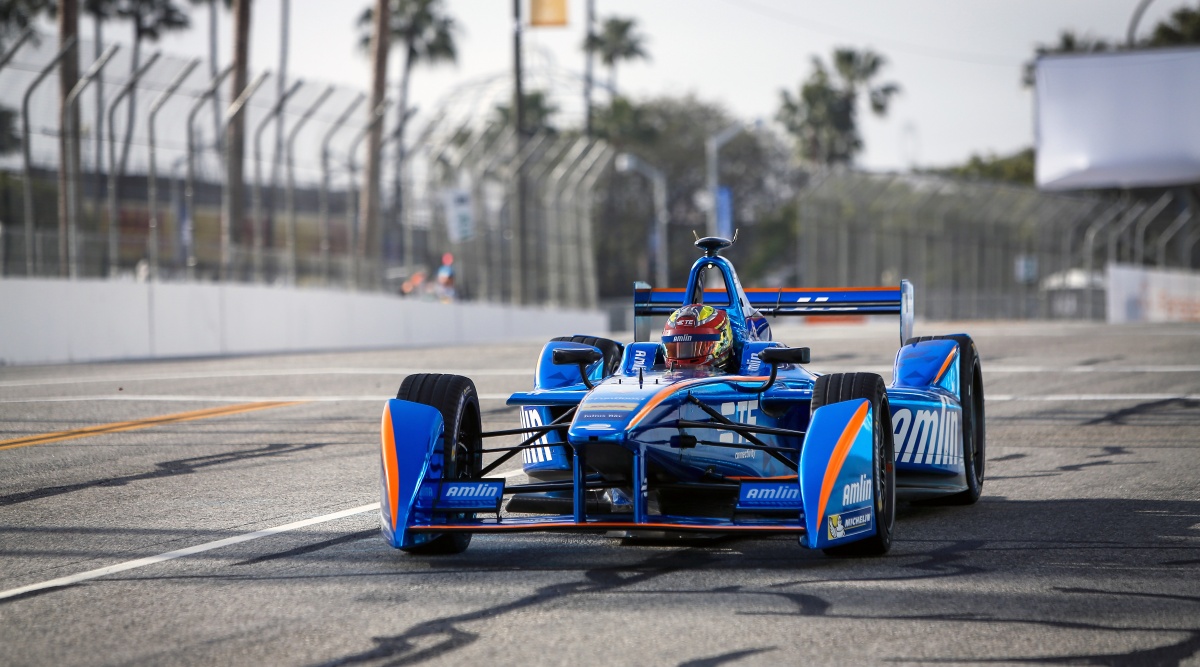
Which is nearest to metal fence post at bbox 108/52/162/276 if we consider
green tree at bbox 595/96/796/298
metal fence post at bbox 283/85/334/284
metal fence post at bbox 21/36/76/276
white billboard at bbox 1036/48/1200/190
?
metal fence post at bbox 21/36/76/276

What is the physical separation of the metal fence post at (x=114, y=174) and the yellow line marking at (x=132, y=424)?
10.2 m

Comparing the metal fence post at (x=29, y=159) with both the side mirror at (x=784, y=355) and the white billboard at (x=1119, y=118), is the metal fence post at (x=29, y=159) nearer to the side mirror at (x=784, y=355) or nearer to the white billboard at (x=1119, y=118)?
the side mirror at (x=784, y=355)

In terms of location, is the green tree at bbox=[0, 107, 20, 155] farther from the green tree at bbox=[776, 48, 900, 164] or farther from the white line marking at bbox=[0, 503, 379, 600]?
the green tree at bbox=[776, 48, 900, 164]

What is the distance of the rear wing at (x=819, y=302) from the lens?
9578mm

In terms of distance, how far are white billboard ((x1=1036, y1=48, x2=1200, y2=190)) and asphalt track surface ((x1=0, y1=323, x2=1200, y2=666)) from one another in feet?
125

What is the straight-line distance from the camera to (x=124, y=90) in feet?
75.6

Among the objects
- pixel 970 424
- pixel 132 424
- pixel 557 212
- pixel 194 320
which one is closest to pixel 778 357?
pixel 970 424

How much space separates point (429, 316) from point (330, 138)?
467 cm

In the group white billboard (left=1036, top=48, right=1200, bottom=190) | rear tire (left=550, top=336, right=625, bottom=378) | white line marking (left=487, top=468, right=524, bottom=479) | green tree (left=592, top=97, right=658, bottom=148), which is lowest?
white line marking (left=487, top=468, right=524, bottom=479)

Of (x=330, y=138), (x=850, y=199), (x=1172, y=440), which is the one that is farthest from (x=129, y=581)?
(x=850, y=199)

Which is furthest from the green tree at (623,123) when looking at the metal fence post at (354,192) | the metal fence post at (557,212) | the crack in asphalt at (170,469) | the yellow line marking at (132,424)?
the crack in asphalt at (170,469)

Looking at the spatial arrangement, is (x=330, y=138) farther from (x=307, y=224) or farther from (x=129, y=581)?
(x=129, y=581)

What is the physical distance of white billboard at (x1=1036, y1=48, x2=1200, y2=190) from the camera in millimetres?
46719

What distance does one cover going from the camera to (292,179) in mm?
27500
